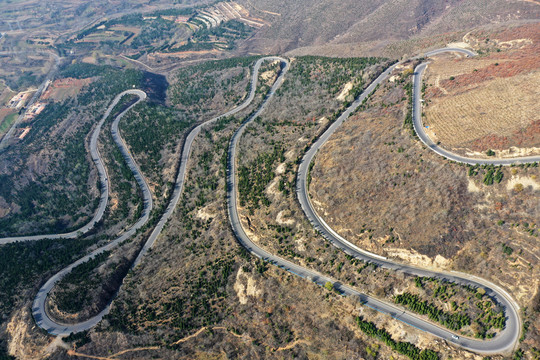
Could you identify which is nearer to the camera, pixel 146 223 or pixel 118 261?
pixel 118 261

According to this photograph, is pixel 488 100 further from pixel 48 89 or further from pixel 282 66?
pixel 48 89

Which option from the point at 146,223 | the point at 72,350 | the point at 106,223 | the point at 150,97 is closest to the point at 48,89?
the point at 150,97

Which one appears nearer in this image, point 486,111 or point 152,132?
point 486,111

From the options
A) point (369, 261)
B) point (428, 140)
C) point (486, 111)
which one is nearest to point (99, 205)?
point (369, 261)

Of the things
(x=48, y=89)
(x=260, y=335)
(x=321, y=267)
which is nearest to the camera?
(x=260, y=335)

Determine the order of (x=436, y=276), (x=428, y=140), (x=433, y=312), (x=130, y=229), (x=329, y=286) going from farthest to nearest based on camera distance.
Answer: (x=130, y=229)
(x=428, y=140)
(x=329, y=286)
(x=436, y=276)
(x=433, y=312)

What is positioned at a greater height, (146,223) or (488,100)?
(488,100)

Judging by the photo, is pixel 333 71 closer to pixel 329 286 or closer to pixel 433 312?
pixel 329 286
